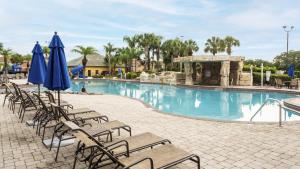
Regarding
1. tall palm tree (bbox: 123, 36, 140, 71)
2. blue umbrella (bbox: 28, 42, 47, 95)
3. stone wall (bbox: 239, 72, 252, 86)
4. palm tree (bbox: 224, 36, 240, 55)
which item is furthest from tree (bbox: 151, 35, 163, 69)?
blue umbrella (bbox: 28, 42, 47, 95)

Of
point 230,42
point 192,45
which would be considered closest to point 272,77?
point 230,42

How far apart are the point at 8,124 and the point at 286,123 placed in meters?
8.60

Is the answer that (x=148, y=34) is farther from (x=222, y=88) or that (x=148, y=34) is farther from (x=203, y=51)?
(x=222, y=88)

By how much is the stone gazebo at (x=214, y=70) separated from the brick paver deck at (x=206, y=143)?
18.2 m

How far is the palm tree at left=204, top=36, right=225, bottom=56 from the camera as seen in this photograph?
47.2 meters

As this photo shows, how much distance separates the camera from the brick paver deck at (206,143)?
451cm

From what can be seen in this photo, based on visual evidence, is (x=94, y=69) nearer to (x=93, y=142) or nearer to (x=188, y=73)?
(x=188, y=73)

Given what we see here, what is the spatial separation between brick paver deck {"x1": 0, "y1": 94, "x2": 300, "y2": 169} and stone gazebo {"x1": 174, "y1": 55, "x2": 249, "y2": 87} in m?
18.2

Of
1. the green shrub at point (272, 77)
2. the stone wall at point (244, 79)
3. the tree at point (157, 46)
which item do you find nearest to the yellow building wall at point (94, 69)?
the tree at point (157, 46)

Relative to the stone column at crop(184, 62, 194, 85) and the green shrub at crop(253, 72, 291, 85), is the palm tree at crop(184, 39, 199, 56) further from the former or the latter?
the green shrub at crop(253, 72, 291, 85)

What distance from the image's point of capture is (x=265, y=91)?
2138 cm

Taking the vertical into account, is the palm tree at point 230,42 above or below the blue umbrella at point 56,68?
above

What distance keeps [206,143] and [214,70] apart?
25.0 metres

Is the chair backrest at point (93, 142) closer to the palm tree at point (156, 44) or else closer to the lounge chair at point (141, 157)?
the lounge chair at point (141, 157)
